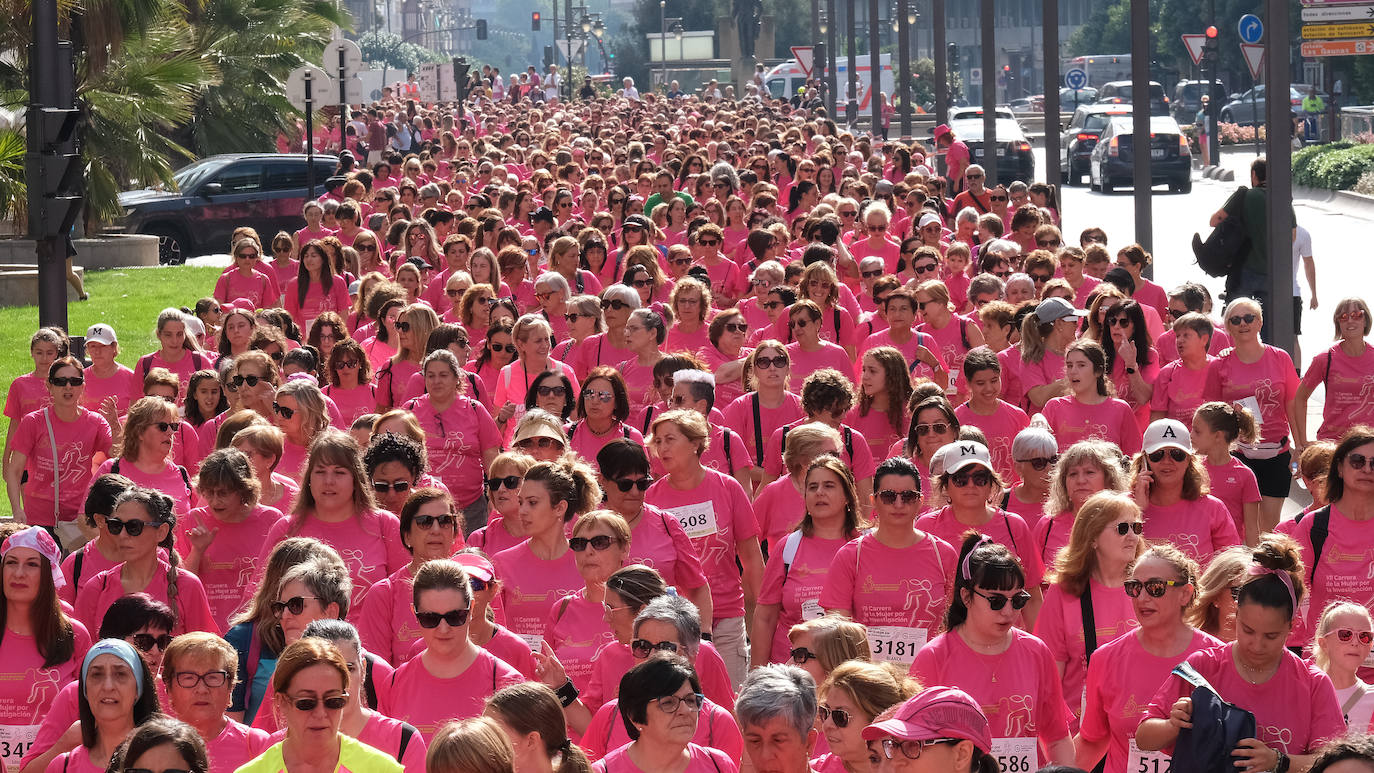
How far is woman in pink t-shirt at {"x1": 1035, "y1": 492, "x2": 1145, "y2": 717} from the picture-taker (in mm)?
7121

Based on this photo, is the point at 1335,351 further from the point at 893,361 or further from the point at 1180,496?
the point at 1180,496

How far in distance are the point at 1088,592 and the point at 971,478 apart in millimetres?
1000

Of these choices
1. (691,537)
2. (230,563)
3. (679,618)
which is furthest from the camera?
(691,537)

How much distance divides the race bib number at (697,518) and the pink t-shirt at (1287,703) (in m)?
2.89

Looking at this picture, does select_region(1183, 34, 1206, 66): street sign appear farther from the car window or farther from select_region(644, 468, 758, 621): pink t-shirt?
select_region(644, 468, 758, 621): pink t-shirt

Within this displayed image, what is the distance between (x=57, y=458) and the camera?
36.0 feet

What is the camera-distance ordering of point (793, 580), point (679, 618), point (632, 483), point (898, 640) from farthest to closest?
point (632, 483) < point (793, 580) < point (898, 640) < point (679, 618)

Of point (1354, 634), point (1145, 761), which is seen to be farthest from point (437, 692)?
point (1354, 634)

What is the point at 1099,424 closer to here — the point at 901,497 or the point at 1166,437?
the point at 1166,437

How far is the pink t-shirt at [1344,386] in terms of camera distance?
36.9 ft

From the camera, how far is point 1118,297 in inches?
460

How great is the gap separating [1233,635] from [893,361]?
3510 mm

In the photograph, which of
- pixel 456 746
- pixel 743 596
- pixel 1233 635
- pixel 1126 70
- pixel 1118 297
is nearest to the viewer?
pixel 456 746

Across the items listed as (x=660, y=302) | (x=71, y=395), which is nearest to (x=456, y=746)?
(x=71, y=395)
